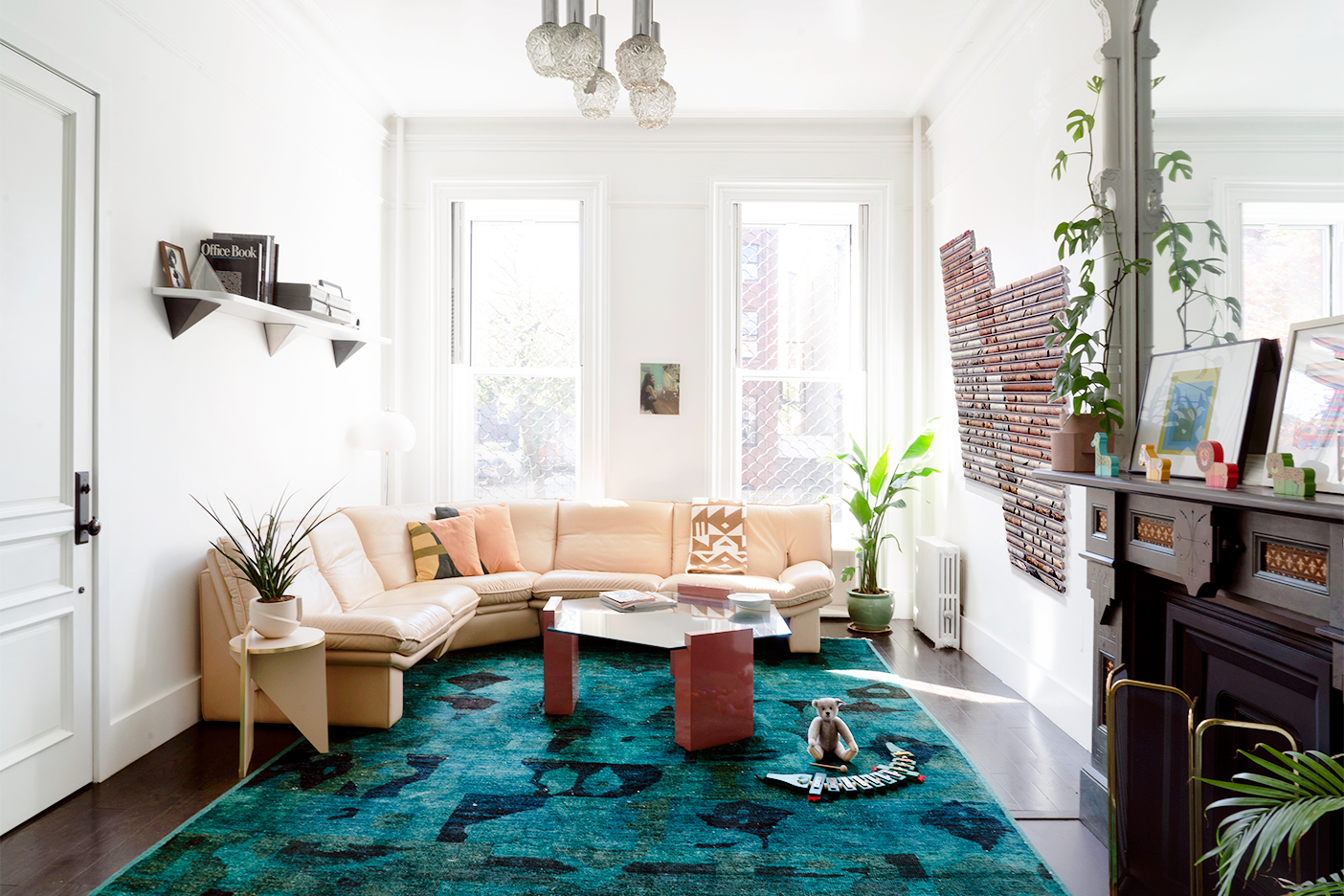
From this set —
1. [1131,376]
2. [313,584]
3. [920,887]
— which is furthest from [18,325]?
[1131,376]

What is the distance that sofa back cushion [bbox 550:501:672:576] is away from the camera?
5.01 metres

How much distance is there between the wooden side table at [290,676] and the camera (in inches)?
112

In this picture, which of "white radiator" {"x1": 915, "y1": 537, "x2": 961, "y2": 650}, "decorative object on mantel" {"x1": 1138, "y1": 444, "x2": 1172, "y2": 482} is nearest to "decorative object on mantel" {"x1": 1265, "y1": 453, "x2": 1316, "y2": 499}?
"decorative object on mantel" {"x1": 1138, "y1": 444, "x2": 1172, "y2": 482}

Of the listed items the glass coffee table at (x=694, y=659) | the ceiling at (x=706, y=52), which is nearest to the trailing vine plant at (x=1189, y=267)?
the glass coffee table at (x=694, y=659)

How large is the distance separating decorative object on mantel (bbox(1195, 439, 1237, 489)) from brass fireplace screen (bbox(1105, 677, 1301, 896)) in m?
0.52

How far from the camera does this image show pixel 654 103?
2875 millimetres

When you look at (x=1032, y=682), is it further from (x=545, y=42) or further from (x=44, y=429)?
(x=44, y=429)

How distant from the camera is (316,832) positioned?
2434mm

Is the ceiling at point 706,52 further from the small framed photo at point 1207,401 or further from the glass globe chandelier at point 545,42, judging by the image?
the small framed photo at point 1207,401

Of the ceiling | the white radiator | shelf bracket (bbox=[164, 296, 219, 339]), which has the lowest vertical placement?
the white radiator

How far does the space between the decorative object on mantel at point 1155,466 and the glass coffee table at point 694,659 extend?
1.62 meters

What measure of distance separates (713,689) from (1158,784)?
1572 mm

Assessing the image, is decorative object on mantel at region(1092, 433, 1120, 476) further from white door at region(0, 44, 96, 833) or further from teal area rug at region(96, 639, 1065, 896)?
white door at region(0, 44, 96, 833)

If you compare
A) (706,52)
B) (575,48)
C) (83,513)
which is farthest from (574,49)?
(83,513)
